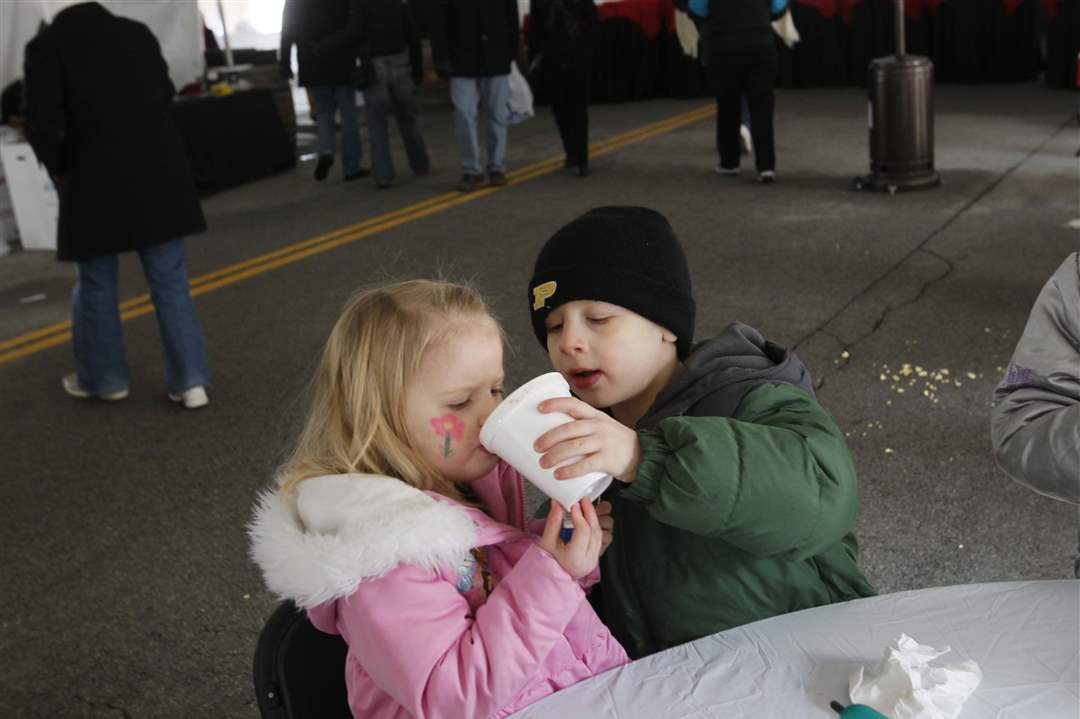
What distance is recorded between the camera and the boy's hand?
4.38ft

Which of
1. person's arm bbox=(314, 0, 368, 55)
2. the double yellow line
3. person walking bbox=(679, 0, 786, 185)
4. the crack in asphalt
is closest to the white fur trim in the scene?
the crack in asphalt

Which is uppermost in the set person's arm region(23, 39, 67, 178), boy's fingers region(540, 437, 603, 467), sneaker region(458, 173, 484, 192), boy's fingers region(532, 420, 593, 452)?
person's arm region(23, 39, 67, 178)

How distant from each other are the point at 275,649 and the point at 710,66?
7.56 meters

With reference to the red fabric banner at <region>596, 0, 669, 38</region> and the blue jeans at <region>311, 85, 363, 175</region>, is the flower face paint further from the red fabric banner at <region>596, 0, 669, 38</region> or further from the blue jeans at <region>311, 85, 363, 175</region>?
the red fabric banner at <region>596, 0, 669, 38</region>

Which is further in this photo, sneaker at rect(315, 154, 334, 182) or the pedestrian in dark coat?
sneaker at rect(315, 154, 334, 182)

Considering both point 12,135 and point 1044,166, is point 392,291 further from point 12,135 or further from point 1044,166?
point 12,135

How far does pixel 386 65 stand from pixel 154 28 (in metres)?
2.66

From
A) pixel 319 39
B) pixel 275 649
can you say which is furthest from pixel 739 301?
pixel 319 39

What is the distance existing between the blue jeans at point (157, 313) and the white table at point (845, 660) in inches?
159

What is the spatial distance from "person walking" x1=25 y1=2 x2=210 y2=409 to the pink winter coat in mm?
3716

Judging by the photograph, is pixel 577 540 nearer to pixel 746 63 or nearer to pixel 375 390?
pixel 375 390

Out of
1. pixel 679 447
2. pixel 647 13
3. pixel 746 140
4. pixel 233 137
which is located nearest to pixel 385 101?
pixel 233 137

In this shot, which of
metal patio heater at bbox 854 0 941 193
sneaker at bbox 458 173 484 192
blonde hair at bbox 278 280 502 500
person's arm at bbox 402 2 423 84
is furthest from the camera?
person's arm at bbox 402 2 423 84

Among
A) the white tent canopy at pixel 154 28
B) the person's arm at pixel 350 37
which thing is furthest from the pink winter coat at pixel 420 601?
the white tent canopy at pixel 154 28
